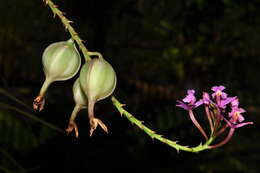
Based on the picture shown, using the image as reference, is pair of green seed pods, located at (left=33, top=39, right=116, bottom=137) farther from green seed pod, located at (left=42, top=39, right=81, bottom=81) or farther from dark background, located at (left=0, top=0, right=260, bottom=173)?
dark background, located at (left=0, top=0, right=260, bottom=173)

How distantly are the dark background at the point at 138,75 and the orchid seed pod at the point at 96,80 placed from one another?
1.00 m

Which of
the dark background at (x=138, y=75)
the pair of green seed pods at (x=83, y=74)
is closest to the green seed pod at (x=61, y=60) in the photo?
the pair of green seed pods at (x=83, y=74)

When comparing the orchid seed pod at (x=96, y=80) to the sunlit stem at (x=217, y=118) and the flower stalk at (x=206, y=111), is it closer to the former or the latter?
the flower stalk at (x=206, y=111)

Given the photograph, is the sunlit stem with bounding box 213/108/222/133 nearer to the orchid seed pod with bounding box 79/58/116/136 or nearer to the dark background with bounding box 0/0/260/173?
the orchid seed pod with bounding box 79/58/116/136

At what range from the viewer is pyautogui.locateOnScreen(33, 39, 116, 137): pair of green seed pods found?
452mm

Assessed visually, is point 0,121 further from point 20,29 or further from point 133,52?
point 133,52

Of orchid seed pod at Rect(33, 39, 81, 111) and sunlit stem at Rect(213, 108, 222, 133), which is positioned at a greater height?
orchid seed pod at Rect(33, 39, 81, 111)

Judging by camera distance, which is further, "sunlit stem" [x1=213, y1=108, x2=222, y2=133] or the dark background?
the dark background

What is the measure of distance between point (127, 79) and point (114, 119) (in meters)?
0.74

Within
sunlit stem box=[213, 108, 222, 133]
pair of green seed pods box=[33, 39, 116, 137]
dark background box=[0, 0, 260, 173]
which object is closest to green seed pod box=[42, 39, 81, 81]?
pair of green seed pods box=[33, 39, 116, 137]

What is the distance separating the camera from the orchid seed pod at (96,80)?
447 mm

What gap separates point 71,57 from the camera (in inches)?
19.0

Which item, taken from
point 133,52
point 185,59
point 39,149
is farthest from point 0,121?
point 185,59

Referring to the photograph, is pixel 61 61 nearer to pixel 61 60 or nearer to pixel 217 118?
pixel 61 60
